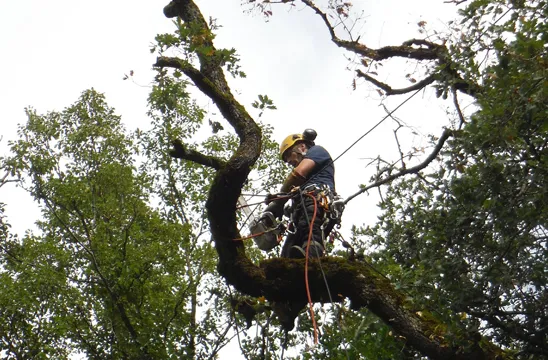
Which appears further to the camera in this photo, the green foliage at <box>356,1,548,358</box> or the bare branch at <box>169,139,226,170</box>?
the bare branch at <box>169,139,226,170</box>

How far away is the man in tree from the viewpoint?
6262mm

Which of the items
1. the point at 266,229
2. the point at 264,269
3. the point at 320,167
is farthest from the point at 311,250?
the point at 320,167

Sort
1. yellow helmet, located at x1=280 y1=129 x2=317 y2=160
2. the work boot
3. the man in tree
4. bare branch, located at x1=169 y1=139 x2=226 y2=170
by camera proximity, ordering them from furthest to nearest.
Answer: yellow helmet, located at x1=280 y1=129 x2=317 y2=160 < the man in tree < the work boot < bare branch, located at x1=169 y1=139 x2=226 y2=170

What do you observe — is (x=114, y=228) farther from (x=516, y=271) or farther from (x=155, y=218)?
(x=516, y=271)

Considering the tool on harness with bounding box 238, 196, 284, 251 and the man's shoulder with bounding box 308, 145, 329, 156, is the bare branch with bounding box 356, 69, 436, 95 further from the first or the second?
the tool on harness with bounding box 238, 196, 284, 251

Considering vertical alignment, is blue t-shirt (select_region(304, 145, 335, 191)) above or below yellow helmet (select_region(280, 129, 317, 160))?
below

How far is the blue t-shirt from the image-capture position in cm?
660

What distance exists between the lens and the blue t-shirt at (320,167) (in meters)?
6.60

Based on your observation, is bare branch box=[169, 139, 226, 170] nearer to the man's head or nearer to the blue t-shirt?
the blue t-shirt

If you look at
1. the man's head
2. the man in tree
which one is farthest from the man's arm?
the man's head

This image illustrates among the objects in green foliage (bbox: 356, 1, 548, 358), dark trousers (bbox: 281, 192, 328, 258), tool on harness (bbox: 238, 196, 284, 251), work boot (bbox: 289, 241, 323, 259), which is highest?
tool on harness (bbox: 238, 196, 284, 251)

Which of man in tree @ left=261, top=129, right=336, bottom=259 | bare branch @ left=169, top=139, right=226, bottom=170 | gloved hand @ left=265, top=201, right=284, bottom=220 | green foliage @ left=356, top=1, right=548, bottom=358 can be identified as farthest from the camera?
gloved hand @ left=265, top=201, right=284, bottom=220

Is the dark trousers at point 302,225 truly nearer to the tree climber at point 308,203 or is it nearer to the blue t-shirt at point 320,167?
the tree climber at point 308,203

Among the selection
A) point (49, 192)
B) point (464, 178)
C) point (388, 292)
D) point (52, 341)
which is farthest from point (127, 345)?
point (464, 178)
